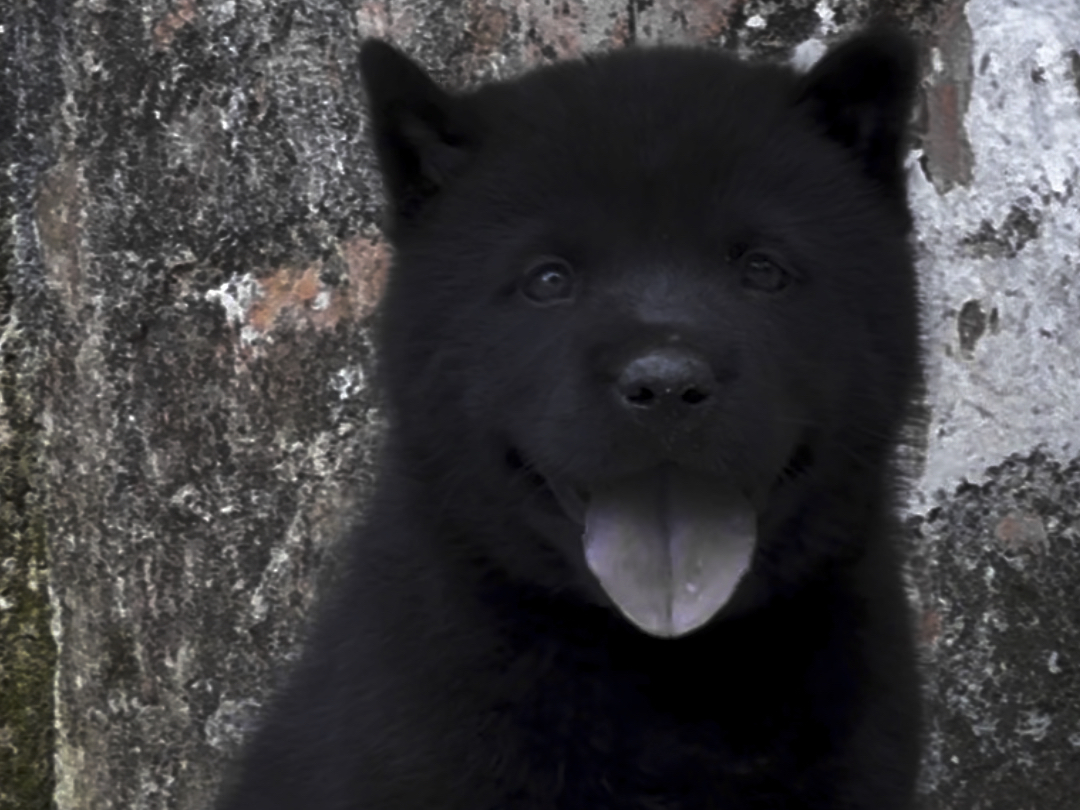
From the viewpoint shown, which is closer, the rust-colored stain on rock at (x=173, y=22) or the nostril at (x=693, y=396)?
the nostril at (x=693, y=396)

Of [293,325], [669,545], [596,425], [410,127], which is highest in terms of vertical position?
[410,127]

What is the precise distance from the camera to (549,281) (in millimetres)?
3143

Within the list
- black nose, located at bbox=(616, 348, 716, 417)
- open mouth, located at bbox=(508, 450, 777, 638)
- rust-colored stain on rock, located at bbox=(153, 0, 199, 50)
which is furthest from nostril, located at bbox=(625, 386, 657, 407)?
rust-colored stain on rock, located at bbox=(153, 0, 199, 50)

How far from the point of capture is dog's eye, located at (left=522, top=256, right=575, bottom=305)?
3.13 metres

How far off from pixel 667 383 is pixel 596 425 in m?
0.13

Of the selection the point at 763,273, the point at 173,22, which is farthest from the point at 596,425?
the point at 173,22

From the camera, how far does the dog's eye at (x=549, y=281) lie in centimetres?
313

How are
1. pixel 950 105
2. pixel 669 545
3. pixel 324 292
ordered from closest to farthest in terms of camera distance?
pixel 669 545, pixel 950 105, pixel 324 292

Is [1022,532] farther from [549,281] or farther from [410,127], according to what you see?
[410,127]

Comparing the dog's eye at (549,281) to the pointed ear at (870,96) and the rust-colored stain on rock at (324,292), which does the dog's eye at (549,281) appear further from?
the rust-colored stain on rock at (324,292)

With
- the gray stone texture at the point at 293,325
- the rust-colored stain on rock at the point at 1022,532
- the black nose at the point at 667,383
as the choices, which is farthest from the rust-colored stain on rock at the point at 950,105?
the black nose at the point at 667,383

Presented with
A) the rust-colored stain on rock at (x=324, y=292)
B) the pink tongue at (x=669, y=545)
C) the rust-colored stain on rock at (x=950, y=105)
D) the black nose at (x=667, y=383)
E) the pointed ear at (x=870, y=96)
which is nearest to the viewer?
the black nose at (x=667, y=383)

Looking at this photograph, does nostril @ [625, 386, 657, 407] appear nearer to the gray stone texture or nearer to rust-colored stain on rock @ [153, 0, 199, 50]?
the gray stone texture

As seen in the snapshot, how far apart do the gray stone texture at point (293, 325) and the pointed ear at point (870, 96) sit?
77 centimetres
